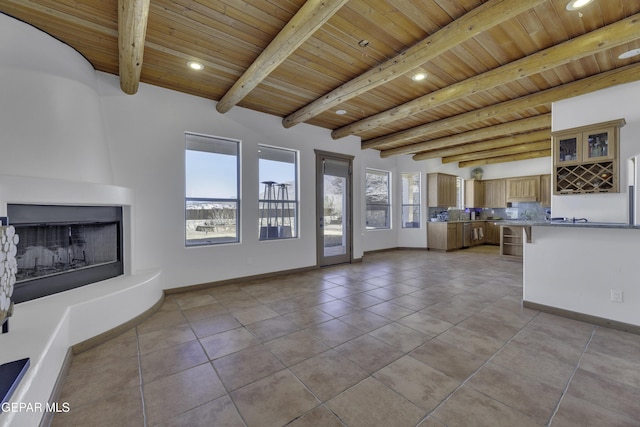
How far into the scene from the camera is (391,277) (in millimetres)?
4855

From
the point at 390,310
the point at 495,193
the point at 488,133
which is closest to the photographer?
the point at 390,310

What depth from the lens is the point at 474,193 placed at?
9289 millimetres

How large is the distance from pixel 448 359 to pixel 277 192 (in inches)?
148

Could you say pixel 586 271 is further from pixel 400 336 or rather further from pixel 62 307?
pixel 62 307

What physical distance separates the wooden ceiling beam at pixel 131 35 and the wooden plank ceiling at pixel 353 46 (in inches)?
0.4

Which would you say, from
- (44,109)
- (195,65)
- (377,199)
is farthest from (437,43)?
(377,199)

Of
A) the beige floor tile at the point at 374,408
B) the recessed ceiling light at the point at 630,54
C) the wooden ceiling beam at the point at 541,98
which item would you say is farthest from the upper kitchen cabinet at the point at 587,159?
the beige floor tile at the point at 374,408

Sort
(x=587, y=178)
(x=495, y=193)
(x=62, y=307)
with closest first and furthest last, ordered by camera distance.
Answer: (x=62, y=307) < (x=587, y=178) < (x=495, y=193)

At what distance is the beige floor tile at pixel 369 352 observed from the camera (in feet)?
7.00

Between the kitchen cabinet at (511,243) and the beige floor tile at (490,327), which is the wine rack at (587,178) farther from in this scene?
the kitchen cabinet at (511,243)

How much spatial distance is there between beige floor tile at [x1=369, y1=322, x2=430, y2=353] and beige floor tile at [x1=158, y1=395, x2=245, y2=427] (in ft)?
4.70

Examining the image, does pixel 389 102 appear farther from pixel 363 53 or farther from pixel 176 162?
pixel 176 162

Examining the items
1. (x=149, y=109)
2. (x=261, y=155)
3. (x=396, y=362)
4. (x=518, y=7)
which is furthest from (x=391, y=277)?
(x=149, y=109)

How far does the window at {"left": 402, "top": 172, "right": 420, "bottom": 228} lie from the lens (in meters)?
8.22
